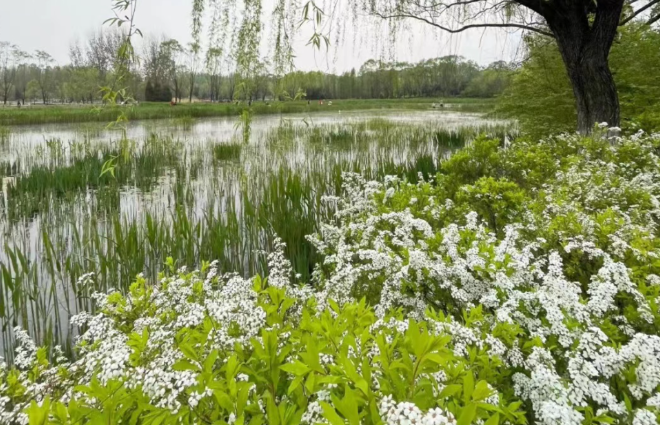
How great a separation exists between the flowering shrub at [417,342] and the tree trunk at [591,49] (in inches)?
76.1

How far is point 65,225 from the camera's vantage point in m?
5.29

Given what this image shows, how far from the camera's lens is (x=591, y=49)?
14.1 feet

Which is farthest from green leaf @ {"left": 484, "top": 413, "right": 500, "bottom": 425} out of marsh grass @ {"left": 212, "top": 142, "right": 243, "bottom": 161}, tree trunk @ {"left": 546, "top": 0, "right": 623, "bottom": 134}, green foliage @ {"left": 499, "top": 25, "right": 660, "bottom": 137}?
marsh grass @ {"left": 212, "top": 142, "right": 243, "bottom": 161}

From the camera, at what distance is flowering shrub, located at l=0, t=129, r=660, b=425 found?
3.05ft

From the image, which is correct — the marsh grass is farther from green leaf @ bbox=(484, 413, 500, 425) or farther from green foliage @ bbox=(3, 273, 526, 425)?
green leaf @ bbox=(484, 413, 500, 425)

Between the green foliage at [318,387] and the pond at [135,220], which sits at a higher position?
the green foliage at [318,387]

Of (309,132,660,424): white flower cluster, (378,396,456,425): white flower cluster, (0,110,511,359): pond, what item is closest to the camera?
(378,396,456,425): white flower cluster

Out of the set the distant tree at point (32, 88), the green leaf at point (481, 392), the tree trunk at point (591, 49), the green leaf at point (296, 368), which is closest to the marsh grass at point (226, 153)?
the tree trunk at point (591, 49)

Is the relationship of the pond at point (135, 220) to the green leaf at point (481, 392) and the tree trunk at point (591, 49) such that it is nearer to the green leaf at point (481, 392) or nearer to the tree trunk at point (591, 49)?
the green leaf at point (481, 392)

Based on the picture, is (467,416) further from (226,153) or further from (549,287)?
(226,153)

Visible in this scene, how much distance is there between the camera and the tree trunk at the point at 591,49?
4223 millimetres

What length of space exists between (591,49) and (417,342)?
4.78 m

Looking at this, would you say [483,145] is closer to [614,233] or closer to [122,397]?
[614,233]

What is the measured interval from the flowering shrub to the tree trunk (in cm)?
193
